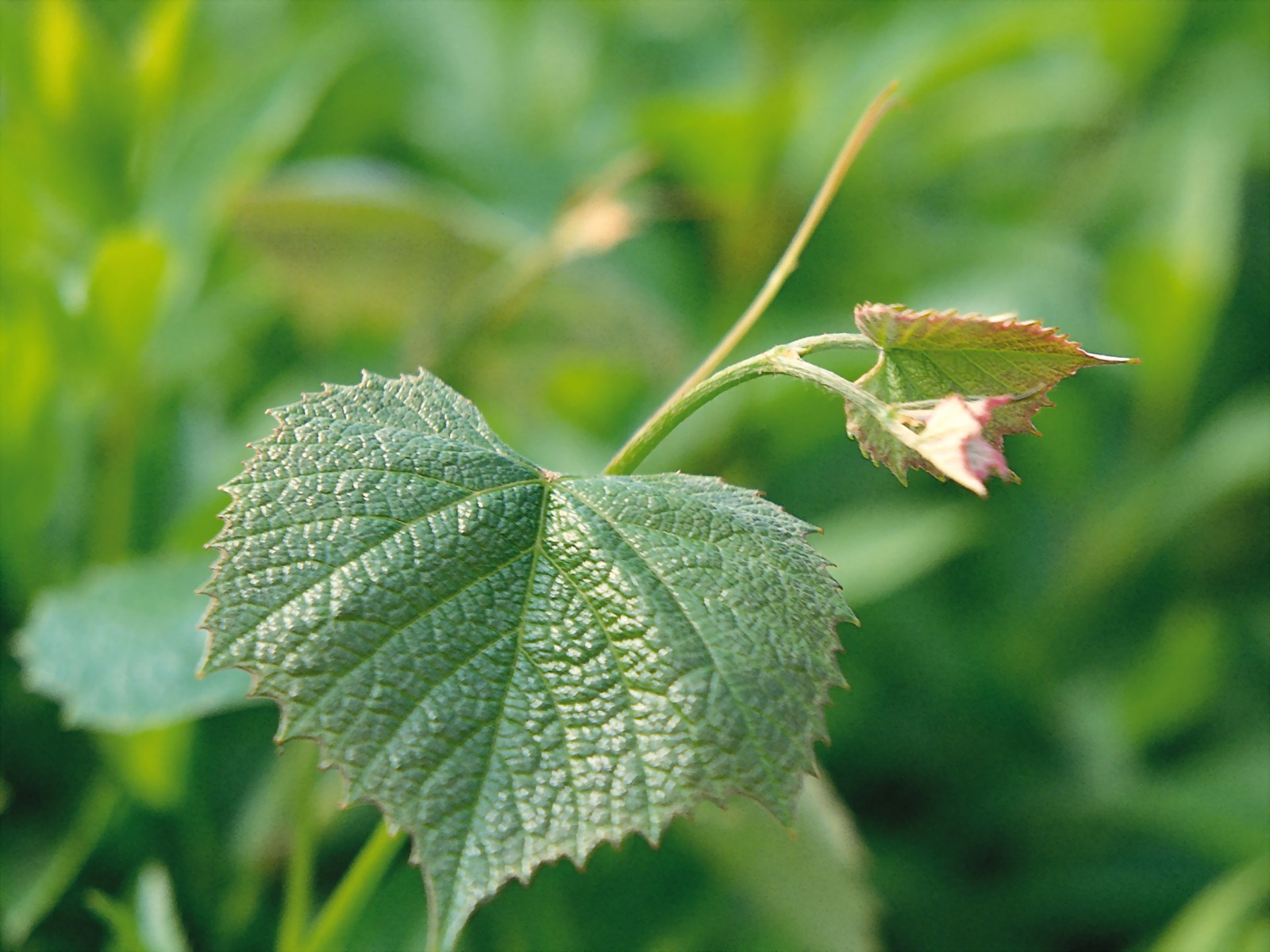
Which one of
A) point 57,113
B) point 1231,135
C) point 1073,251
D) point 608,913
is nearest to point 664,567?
point 608,913

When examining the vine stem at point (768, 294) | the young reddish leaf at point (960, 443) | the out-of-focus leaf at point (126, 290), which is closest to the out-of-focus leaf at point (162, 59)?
the out-of-focus leaf at point (126, 290)

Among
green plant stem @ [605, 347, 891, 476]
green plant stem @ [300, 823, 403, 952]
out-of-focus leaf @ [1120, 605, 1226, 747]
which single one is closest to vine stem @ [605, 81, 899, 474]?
green plant stem @ [605, 347, 891, 476]

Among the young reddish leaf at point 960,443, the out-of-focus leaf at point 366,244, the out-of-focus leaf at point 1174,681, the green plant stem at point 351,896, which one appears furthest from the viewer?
the out-of-focus leaf at point 1174,681

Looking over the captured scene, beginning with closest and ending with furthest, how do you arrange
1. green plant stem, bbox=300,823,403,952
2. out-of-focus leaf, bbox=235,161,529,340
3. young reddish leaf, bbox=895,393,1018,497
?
young reddish leaf, bbox=895,393,1018,497 < green plant stem, bbox=300,823,403,952 < out-of-focus leaf, bbox=235,161,529,340

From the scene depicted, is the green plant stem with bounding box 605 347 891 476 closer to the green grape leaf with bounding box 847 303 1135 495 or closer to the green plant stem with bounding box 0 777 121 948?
the green grape leaf with bounding box 847 303 1135 495

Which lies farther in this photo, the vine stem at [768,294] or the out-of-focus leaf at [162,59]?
the out-of-focus leaf at [162,59]

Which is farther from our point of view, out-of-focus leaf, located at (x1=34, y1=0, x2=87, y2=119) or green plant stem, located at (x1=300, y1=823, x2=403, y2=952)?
out-of-focus leaf, located at (x1=34, y1=0, x2=87, y2=119)

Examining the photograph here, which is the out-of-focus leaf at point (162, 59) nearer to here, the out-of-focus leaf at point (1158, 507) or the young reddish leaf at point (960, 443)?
the young reddish leaf at point (960, 443)

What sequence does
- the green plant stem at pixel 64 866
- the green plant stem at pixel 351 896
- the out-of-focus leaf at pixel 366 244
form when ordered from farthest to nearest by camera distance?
the out-of-focus leaf at pixel 366 244
the green plant stem at pixel 64 866
the green plant stem at pixel 351 896
